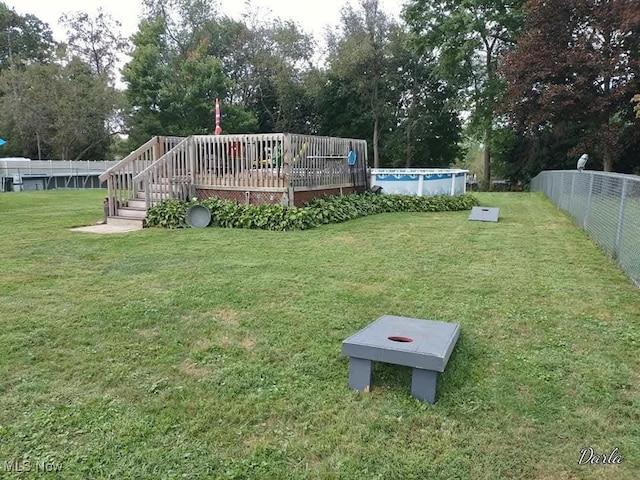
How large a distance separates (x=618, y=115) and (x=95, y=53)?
106ft

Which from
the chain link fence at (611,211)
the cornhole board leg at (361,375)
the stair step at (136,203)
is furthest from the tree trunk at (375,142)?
the cornhole board leg at (361,375)

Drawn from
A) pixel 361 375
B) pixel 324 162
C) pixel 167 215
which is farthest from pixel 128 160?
pixel 361 375

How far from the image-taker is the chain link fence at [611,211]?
5035 mm

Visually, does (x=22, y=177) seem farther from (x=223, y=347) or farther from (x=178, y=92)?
(x=223, y=347)

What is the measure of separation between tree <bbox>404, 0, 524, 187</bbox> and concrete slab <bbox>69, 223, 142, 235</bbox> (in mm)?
16506

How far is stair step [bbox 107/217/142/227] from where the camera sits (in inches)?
355

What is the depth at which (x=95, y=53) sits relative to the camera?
33.1 m

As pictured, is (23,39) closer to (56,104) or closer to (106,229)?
(56,104)

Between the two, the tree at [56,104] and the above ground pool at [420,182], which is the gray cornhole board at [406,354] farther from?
the tree at [56,104]

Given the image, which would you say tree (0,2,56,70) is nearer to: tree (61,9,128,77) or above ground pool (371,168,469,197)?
tree (61,9,128,77)

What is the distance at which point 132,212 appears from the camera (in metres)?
9.45

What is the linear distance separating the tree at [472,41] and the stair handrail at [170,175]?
1492cm

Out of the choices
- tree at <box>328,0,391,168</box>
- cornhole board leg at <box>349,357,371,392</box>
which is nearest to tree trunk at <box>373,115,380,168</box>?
tree at <box>328,0,391,168</box>

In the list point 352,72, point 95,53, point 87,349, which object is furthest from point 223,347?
point 95,53
